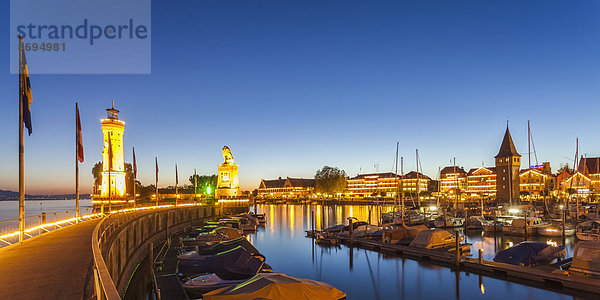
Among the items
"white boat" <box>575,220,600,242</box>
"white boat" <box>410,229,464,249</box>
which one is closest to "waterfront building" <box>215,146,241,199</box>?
"white boat" <box>410,229,464,249</box>

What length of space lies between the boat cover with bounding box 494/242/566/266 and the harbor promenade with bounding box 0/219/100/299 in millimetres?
32233

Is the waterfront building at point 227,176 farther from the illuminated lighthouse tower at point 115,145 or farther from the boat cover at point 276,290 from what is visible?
the boat cover at point 276,290

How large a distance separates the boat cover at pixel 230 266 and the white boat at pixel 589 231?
4378 centimetres

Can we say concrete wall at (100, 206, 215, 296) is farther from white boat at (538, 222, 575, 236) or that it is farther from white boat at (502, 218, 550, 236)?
white boat at (538, 222, 575, 236)

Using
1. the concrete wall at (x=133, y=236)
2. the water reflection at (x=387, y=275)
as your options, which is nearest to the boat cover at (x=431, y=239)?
the water reflection at (x=387, y=275)

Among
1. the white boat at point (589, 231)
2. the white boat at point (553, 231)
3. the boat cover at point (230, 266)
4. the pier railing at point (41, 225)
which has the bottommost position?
the white boat at point (553, 231)

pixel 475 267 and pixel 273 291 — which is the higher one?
pixel 273 291

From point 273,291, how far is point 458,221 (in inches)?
2364

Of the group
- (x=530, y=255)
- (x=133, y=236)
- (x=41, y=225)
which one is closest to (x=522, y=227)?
(x=530, y=255)

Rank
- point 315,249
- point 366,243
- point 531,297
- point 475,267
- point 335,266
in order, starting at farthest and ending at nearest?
point 315,249, point 366,243, point 335,266, point 475,267, point 531,297

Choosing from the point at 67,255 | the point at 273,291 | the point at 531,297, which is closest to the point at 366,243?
the point at 531,297

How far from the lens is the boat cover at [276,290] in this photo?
18672 millimetres

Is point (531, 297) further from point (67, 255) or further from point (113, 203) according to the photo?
point (113, 203)

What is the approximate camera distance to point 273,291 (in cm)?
1862
